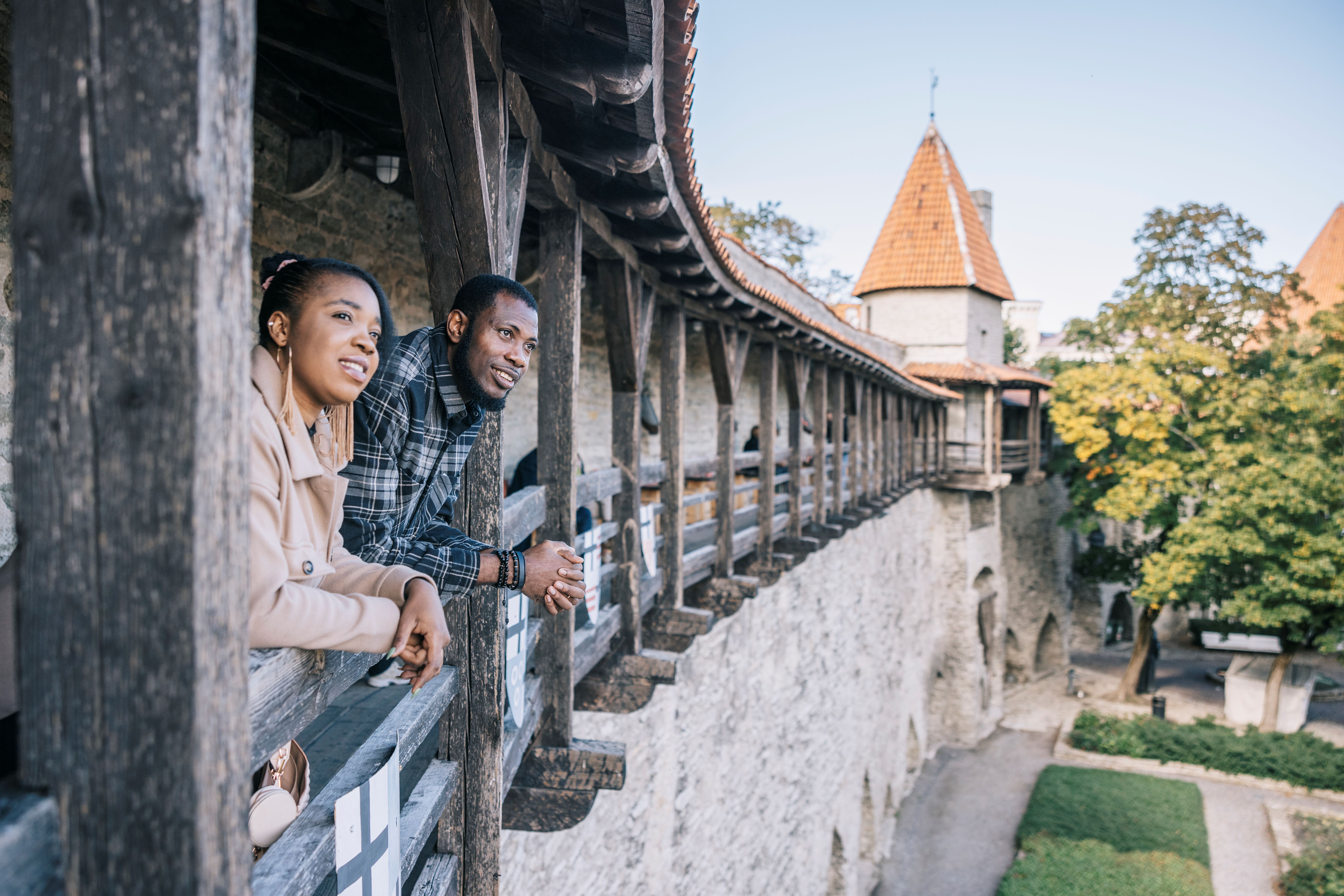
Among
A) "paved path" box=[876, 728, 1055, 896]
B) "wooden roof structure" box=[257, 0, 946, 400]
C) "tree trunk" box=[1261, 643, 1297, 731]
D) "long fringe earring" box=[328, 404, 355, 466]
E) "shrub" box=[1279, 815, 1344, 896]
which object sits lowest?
"paved path" box=[876, 728, 1055, 896]

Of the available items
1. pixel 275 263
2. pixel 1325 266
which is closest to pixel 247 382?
pixel 275 263

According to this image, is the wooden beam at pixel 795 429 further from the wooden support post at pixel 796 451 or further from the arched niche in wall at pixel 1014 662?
the arched niche in wall at pixel 1014 662

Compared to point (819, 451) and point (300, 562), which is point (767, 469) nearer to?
point (819, 451)

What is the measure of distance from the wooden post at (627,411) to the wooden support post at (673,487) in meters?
0.35

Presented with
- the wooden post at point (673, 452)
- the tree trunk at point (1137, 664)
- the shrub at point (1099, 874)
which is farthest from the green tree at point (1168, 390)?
the wooden post at point (673, 452)

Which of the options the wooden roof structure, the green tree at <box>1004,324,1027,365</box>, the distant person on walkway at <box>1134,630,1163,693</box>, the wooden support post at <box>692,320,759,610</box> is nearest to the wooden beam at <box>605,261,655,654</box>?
the wooden roof structure

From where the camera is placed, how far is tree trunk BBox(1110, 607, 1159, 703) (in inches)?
749

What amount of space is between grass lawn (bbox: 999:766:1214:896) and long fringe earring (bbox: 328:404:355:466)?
11846mm

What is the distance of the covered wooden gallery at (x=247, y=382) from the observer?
76cm

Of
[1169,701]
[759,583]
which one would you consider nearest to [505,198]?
[759,583]

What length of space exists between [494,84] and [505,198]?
0.95 ft

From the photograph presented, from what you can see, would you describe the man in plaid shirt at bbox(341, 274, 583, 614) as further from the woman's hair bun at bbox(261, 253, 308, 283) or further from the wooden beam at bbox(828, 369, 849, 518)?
the wooden beam at bbox(828, 369, 849, 518)

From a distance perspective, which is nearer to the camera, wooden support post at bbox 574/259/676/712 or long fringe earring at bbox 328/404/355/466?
long fringe earring at bbox 328/404/355/466

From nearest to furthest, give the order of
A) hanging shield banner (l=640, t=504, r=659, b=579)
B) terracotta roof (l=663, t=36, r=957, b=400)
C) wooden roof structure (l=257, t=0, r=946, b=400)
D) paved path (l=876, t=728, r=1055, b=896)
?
wooden roof structure (l=257, t=0, r=946, b=400), terracotta roof (l=663, t=36, r=957, b=400), hanging shield banner (l=640, t=504, r=659, b=579), paved path (l=876, t=728, r=1055, b=896)
